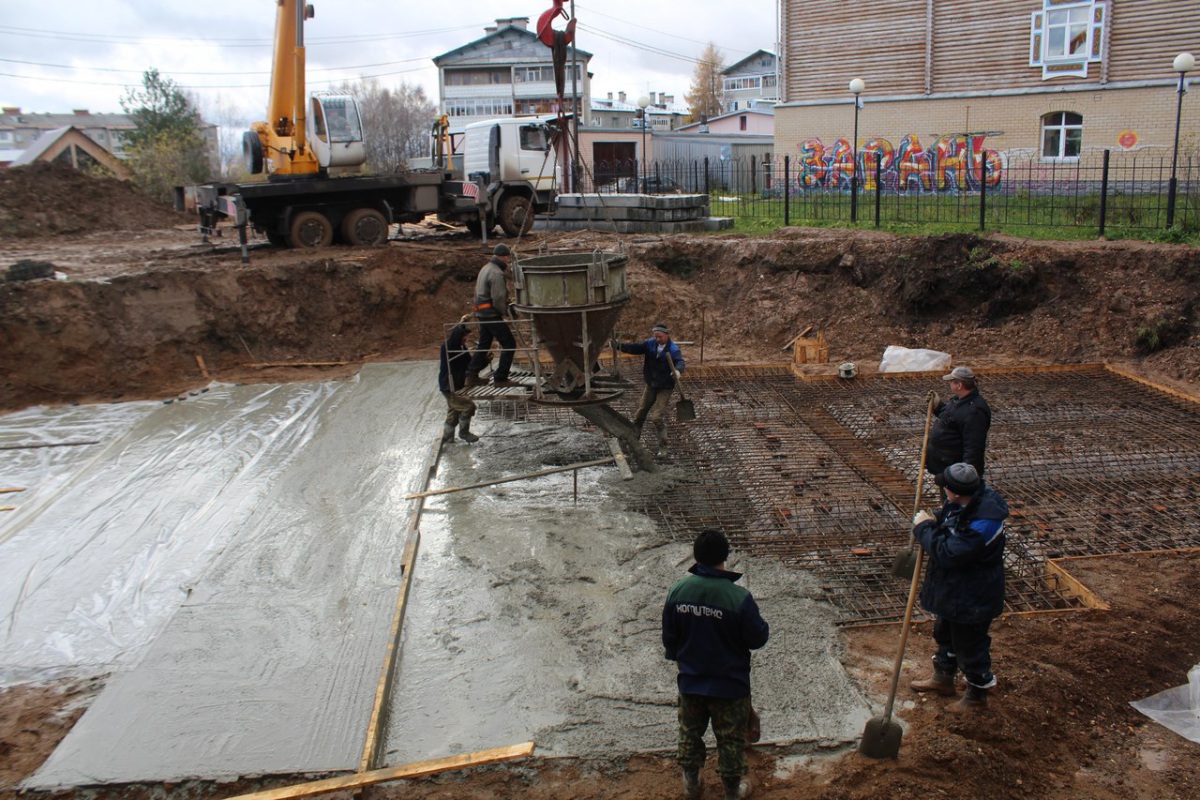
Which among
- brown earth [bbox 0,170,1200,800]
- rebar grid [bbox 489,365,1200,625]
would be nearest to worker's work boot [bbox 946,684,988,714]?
brown earth [bbox 0,170,1200,800]

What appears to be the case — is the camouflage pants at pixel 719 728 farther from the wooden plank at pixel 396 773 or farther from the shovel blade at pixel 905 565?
the shovel blade at pixel 905 565

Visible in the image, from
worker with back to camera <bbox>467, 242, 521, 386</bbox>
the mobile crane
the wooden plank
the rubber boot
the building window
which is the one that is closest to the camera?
the wooden plank

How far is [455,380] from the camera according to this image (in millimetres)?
9062

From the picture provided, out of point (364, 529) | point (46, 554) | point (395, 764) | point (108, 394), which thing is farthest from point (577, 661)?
point (108, 394)

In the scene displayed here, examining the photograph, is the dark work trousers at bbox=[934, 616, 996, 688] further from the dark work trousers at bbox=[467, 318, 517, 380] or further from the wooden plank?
the dark work trousers at bbox=[467, 318, 517, 380]

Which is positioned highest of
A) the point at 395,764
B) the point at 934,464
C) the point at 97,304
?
the point at 97,304

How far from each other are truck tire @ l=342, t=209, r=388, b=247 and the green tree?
1440cm

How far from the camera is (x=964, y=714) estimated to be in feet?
15.0

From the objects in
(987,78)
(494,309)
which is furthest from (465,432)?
(987,78)

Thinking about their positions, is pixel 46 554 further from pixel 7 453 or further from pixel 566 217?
pixel 566 217

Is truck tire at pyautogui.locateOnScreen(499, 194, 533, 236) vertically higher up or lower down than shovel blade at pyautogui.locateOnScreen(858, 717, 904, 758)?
Answer: higher up

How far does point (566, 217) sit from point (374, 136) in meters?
42.0

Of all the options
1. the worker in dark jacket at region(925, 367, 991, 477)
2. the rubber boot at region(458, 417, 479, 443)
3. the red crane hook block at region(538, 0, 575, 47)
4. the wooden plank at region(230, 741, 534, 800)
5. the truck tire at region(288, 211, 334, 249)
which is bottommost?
the wooden plank at region(230, 741, 534, 800)

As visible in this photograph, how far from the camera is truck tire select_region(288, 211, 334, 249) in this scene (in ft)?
51.2
